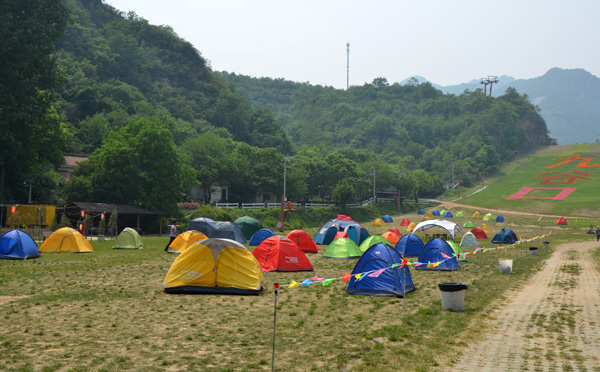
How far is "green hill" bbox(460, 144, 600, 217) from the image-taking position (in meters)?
79.3

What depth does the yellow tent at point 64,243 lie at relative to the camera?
26.1 metres

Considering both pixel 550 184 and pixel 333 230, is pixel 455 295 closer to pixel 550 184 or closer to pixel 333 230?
pixel 333 230

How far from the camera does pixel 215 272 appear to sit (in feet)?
48.5

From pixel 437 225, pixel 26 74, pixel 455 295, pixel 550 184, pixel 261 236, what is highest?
pixel 26 74

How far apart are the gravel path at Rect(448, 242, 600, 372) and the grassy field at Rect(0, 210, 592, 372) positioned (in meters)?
0.46

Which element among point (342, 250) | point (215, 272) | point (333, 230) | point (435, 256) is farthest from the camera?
point (333, 230)

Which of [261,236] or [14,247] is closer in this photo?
[14,247]

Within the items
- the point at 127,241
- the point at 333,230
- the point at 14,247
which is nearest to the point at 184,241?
the point at 127,241

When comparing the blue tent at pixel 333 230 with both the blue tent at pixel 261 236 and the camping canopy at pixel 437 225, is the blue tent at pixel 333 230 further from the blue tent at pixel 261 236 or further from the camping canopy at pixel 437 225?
Answer: the blue tent at pixel 261 236

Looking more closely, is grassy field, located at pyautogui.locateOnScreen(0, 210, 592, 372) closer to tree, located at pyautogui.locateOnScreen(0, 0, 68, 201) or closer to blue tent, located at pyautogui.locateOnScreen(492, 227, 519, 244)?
blue tent, located at pyautogui.locateOnScreen(492, 227, 519, 244)

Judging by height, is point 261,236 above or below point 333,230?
below

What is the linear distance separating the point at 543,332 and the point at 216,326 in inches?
267

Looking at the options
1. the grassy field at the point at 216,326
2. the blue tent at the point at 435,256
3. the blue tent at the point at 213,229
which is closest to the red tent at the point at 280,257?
the grassy field at the point at 216,326

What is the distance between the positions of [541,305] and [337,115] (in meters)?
174
